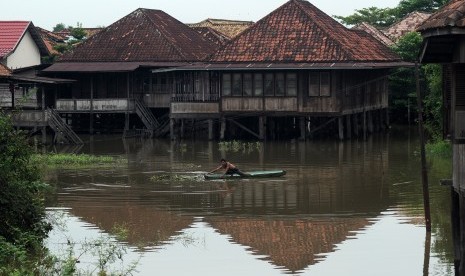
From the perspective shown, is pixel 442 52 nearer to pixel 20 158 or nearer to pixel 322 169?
pixel 20 158

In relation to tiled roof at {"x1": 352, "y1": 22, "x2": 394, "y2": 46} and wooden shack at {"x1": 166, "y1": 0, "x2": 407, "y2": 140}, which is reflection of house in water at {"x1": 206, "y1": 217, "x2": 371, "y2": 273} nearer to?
wooden shack at {"x1": 166, "y1": 0, "x2": 407, "y2": 140}

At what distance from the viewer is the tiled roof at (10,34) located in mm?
53531

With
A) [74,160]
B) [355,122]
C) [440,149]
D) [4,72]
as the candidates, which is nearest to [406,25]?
[355,122]

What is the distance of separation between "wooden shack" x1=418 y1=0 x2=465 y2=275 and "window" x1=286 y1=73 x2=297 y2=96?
27679 millimetres

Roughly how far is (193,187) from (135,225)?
20.1ft

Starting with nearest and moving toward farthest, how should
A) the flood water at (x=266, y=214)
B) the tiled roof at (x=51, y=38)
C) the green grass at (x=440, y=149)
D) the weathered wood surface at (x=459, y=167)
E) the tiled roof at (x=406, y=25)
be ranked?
→ the weathered wood surface at (x=459, y=167) < the flood water at (x=266, y=214) < the green grass at (x=440, y=149) < the tiled roof at (x=406, y=25) < the tiled roof at (x=51, y=38)

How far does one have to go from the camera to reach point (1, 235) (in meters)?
18.9

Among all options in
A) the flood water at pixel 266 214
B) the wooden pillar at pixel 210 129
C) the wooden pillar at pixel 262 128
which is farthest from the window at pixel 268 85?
the flood water at pixel 266 214

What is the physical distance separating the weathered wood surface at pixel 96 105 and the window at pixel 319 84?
869 cm

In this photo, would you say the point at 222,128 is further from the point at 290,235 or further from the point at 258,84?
the point at 290,235

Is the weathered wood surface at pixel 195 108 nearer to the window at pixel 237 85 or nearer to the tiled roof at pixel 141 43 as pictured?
the window at pixel 237 85

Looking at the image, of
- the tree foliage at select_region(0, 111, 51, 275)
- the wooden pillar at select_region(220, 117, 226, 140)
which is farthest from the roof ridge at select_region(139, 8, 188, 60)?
the tree foliage at select_region(0, 111, 51, 275)

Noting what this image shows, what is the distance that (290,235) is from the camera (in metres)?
22.3

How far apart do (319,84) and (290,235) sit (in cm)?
2145
